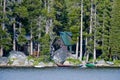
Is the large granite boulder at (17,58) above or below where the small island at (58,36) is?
below

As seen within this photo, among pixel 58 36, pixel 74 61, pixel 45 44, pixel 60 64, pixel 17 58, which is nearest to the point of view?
pixel 17 58

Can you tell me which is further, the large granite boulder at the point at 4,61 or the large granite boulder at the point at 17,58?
the large granite boulder at the point at 17,58

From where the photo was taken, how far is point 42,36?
6900 centimetres

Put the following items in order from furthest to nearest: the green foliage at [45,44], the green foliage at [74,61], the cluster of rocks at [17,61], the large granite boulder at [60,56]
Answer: the green foliage at [45,44], the green foliage at [74,61], the large granite boulder at [60,56], the cluster of rocks at [17,61]

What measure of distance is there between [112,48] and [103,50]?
4.21 feet

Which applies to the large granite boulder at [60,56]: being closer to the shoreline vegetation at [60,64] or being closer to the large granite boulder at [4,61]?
the shoreline vegetation at [60,64]

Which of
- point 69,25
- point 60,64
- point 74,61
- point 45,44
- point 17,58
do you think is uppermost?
point 69,25

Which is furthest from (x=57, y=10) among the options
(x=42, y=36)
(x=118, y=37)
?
(x=118, y=37)

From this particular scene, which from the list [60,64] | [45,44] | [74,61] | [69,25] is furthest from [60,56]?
[69,25]

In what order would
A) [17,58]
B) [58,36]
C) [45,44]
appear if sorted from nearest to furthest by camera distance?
[17,58], [45,44], [58,36]

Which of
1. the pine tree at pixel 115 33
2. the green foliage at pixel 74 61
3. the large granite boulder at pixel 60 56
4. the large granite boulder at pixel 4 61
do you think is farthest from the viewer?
the pine tree at pixel 115 33

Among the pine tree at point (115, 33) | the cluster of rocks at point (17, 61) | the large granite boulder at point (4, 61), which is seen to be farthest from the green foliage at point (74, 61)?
the large granite boulder at point (4, 61)

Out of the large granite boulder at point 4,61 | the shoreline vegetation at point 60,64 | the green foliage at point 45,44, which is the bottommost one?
the shoreline vegetation at point 60,64

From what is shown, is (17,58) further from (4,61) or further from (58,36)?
(58,36)
